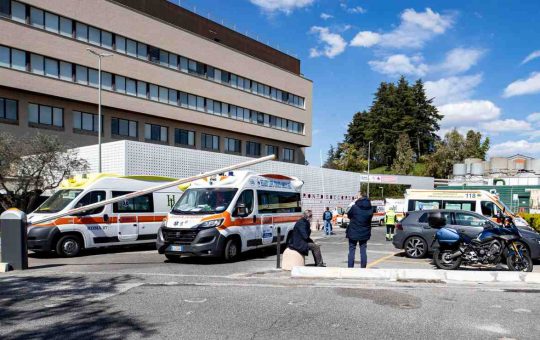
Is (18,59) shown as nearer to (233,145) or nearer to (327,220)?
(233,145)

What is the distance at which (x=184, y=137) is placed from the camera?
43.6 m

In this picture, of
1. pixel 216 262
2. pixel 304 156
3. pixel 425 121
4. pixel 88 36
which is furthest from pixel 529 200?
pixel 425 121

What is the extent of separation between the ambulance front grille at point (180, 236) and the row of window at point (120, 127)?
80.5ft

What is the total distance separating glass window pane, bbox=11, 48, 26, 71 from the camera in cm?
3055

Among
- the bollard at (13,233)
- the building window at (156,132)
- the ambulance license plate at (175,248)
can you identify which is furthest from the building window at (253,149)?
the bollard at (13,233)

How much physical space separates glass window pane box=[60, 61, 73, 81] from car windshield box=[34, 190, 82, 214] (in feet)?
71.0

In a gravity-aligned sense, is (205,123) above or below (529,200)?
above

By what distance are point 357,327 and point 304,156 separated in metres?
53.8

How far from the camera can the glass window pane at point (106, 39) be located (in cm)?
3578

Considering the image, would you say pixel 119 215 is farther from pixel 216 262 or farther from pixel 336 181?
pixel 336 181

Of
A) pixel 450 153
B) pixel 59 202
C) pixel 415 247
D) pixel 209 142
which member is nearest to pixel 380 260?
pixel 415 247

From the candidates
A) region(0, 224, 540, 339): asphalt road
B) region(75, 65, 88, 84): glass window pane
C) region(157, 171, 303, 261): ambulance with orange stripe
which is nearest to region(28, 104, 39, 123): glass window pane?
region(75, 65, 88, 84): glass window pane

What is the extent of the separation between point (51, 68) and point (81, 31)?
3.77 metres

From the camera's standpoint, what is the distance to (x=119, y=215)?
599 inches
